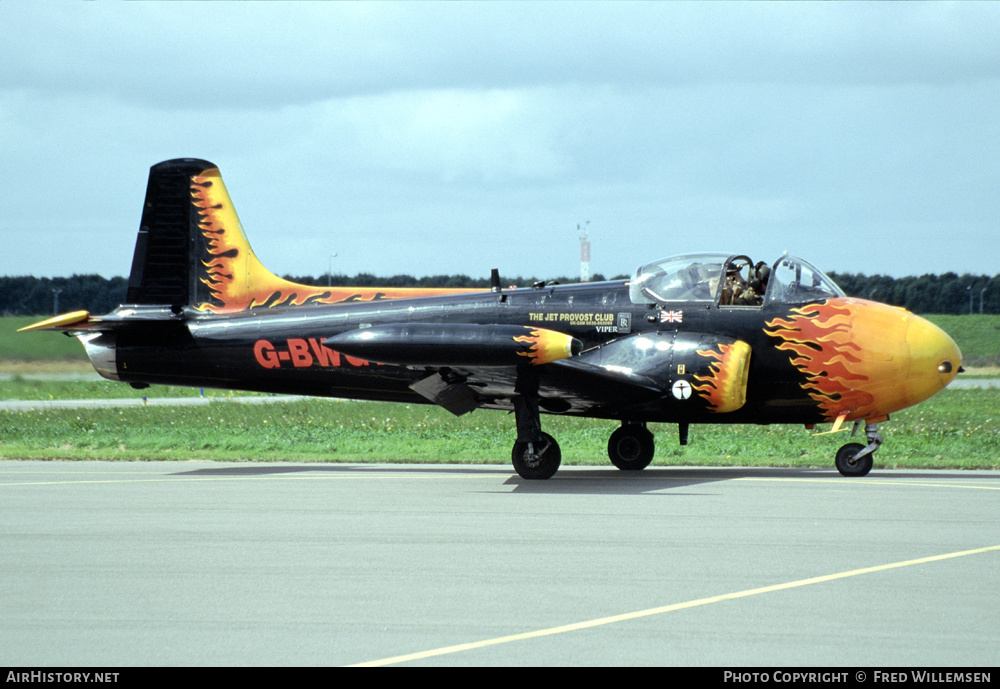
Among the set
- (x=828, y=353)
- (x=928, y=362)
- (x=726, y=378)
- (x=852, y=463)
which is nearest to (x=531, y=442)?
(x=726, y=378)

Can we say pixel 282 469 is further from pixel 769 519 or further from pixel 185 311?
pixel 769 519

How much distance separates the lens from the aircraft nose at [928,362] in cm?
1362

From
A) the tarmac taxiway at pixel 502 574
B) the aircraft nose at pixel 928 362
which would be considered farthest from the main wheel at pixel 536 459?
the aircraft nose at pixel 928 362

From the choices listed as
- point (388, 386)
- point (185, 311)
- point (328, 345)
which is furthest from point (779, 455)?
point (185, 311)

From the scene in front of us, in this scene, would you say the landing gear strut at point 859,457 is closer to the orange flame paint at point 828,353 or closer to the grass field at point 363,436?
the orange flame paint at point 828,353

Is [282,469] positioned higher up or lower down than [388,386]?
lower down

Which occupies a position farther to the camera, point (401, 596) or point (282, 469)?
point (282, 469)

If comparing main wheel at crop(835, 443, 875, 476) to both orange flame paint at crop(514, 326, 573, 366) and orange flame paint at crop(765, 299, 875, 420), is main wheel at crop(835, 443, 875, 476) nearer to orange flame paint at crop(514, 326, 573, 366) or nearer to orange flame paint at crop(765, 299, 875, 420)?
orange flame paint at crop(765, 299, 875, 420)

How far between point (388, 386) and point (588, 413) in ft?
9.95

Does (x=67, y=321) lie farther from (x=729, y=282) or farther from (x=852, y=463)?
(x=852, y=463)

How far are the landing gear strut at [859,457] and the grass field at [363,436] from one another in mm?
2010

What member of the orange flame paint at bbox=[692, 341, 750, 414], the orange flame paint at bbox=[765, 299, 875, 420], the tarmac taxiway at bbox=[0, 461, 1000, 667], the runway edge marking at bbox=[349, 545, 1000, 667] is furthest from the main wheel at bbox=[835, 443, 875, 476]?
the runway edge marking at bbox=[349, 545, 1000, 667]

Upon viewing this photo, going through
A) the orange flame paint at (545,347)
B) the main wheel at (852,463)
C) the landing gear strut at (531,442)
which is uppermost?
the orange flame paint at (545,347)

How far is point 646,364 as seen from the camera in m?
14.3
